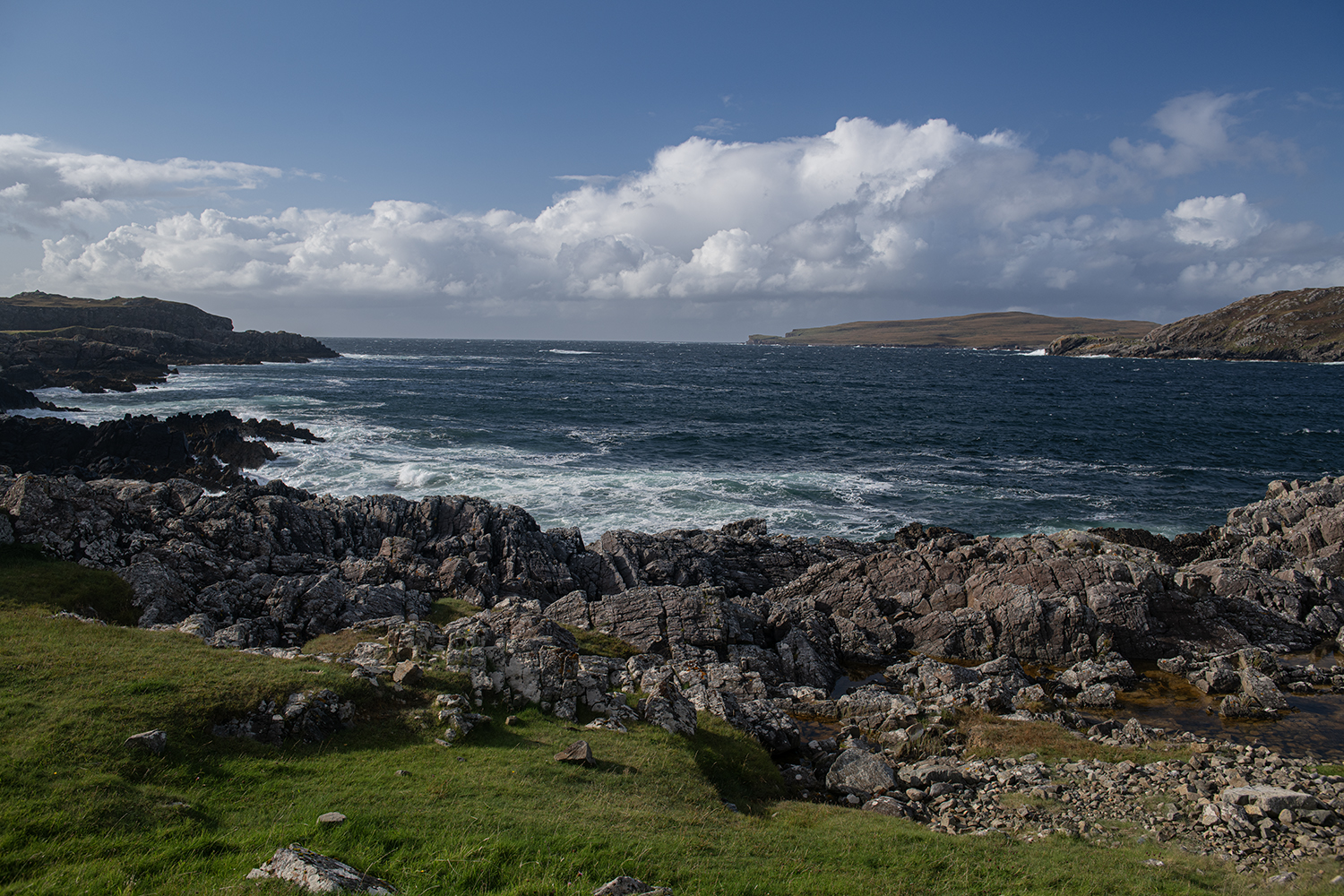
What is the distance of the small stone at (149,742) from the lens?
14.4 meters

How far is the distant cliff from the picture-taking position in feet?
355

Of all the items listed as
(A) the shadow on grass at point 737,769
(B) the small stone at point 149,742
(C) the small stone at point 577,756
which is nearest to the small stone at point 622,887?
(C) the small stone at point 577,756

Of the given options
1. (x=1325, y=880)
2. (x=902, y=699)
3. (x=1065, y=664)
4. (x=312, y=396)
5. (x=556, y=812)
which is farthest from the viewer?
(x=312, y=396)

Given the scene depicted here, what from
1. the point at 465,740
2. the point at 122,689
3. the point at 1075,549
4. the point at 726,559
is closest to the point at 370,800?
the point at 465,740

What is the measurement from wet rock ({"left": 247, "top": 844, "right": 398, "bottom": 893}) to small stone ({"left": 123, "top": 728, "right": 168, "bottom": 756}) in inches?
214

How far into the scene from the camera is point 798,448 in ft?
254

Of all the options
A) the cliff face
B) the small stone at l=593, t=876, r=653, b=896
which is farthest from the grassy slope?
the cliff face

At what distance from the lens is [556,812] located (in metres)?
14.6

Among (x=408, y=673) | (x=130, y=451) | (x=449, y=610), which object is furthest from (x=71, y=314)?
(x=408, y=673)

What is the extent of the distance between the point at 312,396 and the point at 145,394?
2250cm

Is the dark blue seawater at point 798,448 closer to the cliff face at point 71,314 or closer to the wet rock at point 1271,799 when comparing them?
the wet rock at point 1271,799

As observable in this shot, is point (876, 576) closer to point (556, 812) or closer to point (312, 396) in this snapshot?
point (556, 812)

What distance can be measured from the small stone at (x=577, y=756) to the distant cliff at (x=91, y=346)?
98107 mm

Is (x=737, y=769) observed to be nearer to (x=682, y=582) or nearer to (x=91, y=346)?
(x=682, y=582)
